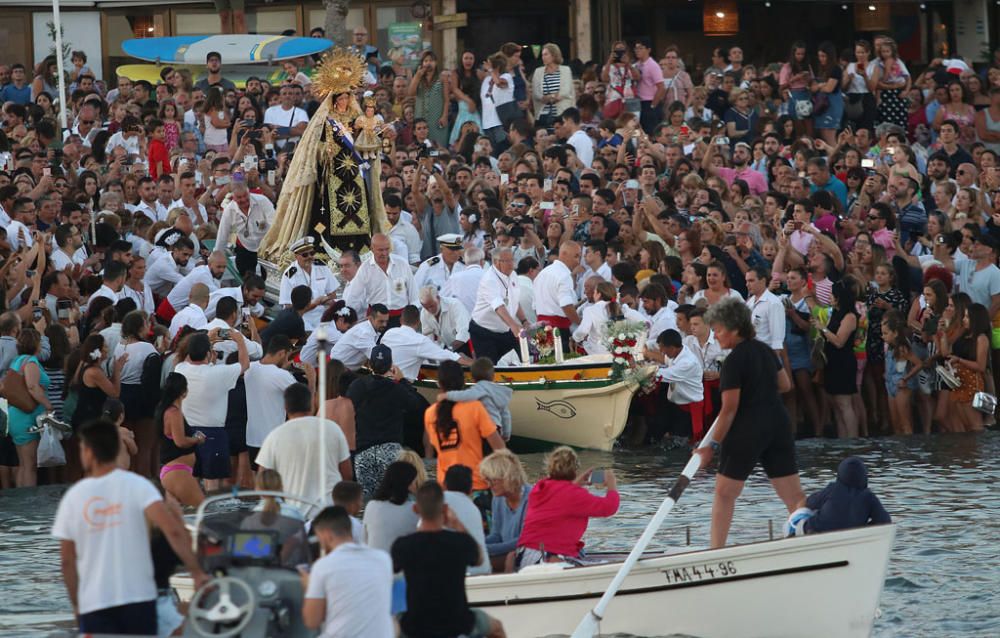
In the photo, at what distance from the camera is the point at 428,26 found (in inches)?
1308

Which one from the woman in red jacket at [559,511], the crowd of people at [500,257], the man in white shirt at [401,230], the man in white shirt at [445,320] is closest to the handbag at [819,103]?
the crowd of people at [500,257]

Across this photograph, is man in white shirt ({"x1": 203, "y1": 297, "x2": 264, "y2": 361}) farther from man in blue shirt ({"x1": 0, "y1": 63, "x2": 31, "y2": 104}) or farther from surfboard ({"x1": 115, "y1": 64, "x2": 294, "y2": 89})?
surfboard ({"x1": 115, "y1": 64, "x2": 294, "y2": 89})

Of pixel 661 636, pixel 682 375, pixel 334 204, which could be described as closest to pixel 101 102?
pixel 334 204

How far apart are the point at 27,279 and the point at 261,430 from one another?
11.3 ft

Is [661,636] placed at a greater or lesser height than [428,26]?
lesser

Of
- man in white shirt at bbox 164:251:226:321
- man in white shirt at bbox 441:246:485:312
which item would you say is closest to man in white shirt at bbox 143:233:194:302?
man in white shirt at bbox 164:251:226:321

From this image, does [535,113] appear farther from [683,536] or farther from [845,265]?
[683,536]

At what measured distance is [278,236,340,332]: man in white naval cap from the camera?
19.9 metres

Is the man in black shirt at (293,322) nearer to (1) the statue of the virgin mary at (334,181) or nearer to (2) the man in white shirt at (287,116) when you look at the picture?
(1) the statue of the virgin mary at (334,181)

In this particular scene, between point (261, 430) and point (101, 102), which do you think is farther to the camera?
point (101, 102)

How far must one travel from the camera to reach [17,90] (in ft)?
90.9

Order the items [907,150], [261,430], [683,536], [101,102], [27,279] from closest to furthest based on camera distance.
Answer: [683,536], [261,430], [27,279], [907,150], [101,102]

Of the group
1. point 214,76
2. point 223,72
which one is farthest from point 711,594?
point 223,72

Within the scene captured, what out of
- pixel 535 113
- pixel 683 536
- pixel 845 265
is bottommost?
pixel 683 536
